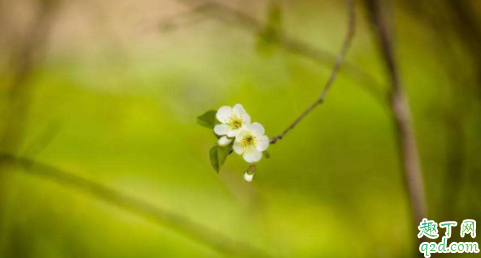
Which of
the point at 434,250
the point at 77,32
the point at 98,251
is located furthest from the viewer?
the point at 77,32

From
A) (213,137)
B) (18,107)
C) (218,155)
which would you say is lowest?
(218,155)

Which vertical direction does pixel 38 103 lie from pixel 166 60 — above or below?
below

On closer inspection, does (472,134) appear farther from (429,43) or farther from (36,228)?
(36,228)

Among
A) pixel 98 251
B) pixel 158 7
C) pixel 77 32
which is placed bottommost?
pixel 98 251

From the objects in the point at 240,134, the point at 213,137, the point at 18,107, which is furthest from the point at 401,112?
the point at 18,107

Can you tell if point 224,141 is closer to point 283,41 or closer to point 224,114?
point 224,114

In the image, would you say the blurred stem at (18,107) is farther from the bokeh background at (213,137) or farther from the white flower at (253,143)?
the white flower at (253,143)

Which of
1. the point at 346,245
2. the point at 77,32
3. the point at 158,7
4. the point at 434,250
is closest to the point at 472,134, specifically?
the point at 346,245

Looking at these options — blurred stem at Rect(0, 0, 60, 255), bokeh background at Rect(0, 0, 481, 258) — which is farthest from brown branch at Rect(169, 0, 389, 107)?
blurred stem at Rect(0, 0, 60, 255)
